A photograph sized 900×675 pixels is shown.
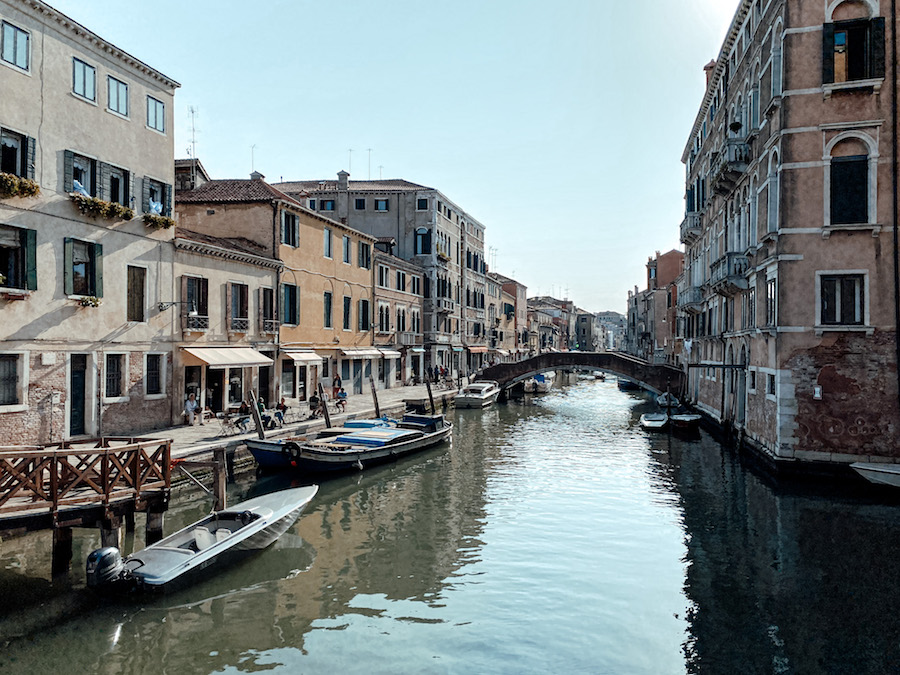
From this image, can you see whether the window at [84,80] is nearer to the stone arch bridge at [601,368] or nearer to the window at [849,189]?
the window at [849,189]

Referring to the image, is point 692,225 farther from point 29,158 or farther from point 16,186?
point 16,186

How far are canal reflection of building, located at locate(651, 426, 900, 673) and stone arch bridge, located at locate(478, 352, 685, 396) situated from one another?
18.9 metres

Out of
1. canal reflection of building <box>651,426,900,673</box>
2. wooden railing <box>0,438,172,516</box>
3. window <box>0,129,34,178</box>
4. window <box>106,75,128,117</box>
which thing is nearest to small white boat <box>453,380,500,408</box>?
canal reflection of building <box>651,426,900,673</box>

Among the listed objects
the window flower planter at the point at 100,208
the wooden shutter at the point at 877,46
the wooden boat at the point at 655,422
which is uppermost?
the wooden shutter at the point at 877,46

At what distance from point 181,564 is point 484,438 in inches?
718

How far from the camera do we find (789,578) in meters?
10.9

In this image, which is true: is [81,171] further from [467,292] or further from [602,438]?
[467,292]

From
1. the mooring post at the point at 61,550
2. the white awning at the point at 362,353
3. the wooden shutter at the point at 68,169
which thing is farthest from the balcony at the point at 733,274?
the mooring post at the point at 61,550

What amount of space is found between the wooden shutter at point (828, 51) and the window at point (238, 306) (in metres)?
18.4

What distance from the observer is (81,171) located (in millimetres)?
17078

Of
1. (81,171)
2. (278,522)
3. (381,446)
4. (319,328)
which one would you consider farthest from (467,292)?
(278,522)

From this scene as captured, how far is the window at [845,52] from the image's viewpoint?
1691 cm

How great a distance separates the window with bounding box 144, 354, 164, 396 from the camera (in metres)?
19.0

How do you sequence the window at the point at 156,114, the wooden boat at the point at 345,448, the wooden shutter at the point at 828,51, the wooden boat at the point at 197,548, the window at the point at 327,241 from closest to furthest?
1. the wooden boat at the point at 197,548
2. the wooden shutter at the point at 828,51
3. the wooden boat at the point at 345,448
4. the window at the point at 156,114
5. the window at the point at 327,241
